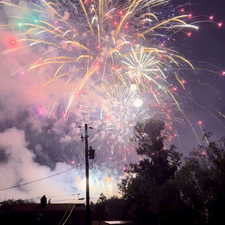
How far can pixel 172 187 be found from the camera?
31328mm

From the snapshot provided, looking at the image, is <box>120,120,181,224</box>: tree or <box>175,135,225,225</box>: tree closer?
<box>175,135,225,225</box>: tree

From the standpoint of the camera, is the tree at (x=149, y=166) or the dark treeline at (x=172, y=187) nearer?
the dark treeline at (x=172, y=187)

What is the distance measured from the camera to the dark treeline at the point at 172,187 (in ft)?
89.1

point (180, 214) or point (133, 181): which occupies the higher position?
point (133, 181)

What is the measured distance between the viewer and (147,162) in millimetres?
42750

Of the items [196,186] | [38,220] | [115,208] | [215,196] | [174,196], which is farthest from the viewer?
[115,208]

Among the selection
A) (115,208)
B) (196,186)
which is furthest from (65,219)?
(115,208)

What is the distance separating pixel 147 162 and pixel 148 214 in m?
8.41

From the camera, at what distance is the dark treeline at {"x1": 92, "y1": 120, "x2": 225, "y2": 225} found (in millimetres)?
27172

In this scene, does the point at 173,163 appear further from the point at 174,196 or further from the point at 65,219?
the point at 65,219

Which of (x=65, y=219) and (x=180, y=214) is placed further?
(x=65, y=219)

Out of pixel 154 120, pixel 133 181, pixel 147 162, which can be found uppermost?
pixel 154 120

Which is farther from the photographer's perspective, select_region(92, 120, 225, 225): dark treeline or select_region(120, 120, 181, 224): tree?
select_region(120, 120, 181, 224): tree

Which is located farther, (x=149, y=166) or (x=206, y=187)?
(x=149, y=166)
